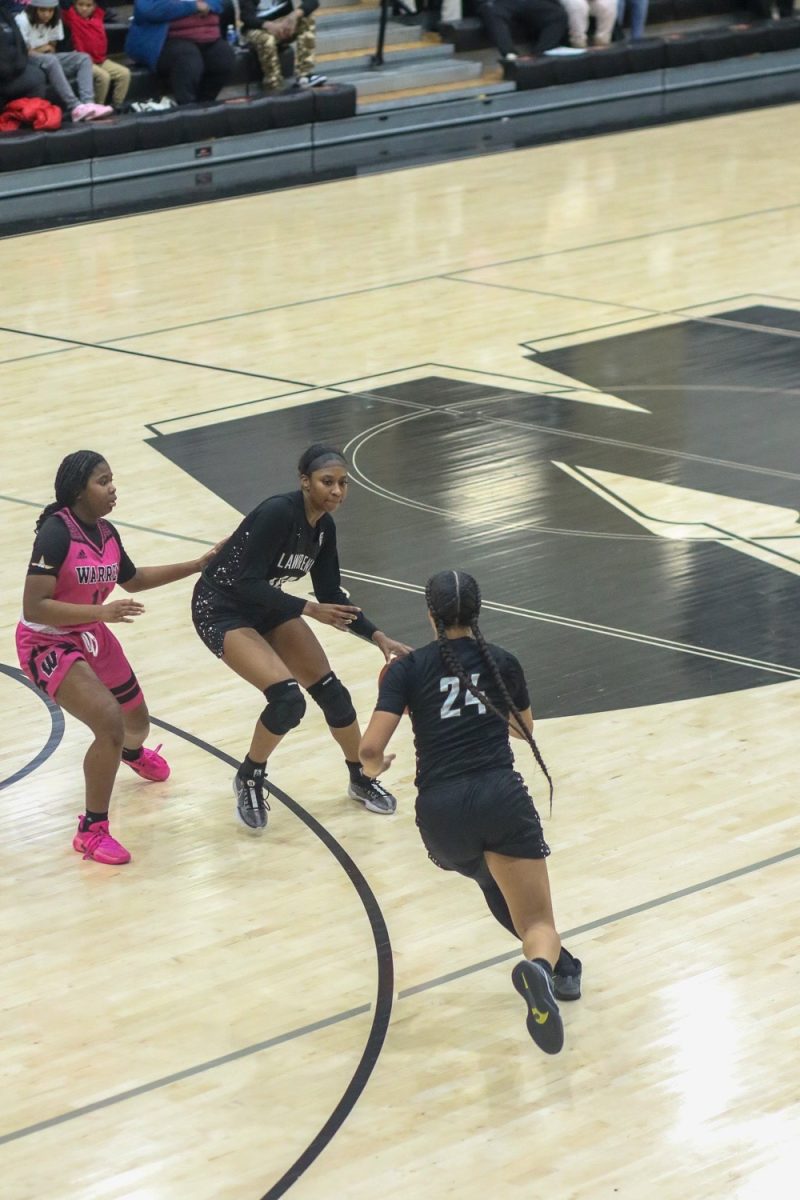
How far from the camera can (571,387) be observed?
12070 millimetres

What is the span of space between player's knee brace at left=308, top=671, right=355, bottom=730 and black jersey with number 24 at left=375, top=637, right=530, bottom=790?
1.48m

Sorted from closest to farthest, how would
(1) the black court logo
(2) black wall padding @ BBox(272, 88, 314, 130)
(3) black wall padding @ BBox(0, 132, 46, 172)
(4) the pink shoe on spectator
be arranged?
1. (1) the black court logo
2. (3) black wall padding @ BBox(0, 132, 46, 172)
3. (4) the pink shoe on spectator
4. (2) black wall padding @ BBox(272, 88, 314, 130)

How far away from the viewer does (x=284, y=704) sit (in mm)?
6289

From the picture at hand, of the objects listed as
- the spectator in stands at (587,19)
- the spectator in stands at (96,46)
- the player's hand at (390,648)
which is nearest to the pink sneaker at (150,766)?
the player's hand at (390,648)

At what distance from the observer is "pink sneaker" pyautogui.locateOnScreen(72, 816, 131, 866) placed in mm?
6289

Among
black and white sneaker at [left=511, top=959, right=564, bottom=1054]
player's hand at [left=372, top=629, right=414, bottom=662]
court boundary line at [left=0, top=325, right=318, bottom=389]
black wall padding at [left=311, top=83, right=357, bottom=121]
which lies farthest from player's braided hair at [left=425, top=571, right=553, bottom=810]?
black wall padding at [left=311, top=83, right=357, bottom=121]

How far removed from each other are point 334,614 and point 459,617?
0.94 meters

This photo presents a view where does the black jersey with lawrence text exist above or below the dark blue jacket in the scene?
above

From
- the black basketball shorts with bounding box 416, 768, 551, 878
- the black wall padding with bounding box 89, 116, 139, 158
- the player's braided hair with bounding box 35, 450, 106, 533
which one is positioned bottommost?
the black wall padding with bounding box 89, 116, 139, 158

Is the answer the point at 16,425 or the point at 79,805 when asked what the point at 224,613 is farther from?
the point at 16,425

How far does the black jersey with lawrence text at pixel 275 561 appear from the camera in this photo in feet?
20.5

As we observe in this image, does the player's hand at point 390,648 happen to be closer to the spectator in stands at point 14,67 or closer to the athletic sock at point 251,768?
the athletic sock at point 251,768

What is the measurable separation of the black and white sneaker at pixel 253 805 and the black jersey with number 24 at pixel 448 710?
1.55 meters

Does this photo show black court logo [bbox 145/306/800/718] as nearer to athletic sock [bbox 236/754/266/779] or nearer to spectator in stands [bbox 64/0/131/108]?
athletic sock [bbox 236/754/266/779]
